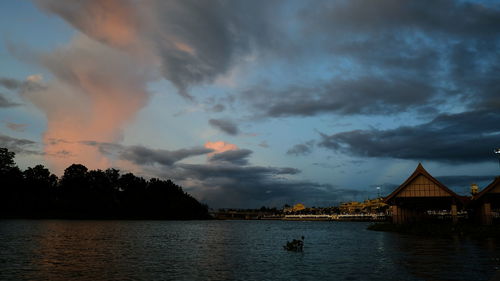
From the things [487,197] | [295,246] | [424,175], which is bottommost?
[295,246]

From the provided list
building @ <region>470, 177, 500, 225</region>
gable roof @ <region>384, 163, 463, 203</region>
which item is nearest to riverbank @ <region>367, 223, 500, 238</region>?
building @ <region>470, 177, 500, 225</region>

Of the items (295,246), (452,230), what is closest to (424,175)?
(452,230)

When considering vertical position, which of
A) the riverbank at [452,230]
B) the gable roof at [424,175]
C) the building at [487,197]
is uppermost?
the gable roof at [424,175]

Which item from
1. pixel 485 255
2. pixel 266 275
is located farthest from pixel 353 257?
pixel 266 275

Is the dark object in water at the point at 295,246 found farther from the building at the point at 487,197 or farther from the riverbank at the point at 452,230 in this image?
the building at the point at 487,197

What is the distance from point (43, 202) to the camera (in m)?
182


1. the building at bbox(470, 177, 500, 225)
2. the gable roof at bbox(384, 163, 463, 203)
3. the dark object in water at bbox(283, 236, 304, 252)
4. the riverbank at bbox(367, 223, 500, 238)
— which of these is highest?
the gable roof at bbox(384, 163, 463, 203)

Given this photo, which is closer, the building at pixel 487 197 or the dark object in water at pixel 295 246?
the dark object in water at pixel 295 246

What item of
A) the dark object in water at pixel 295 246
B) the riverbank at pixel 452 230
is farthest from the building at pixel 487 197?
the dark object in water at pixel 295 246

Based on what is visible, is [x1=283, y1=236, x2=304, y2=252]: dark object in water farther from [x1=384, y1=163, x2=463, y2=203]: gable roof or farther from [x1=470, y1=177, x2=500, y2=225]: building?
[x1=470, y1=177, x2=500, y2=225]: building

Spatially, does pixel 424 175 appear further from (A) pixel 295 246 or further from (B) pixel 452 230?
(A) pixel 295 246

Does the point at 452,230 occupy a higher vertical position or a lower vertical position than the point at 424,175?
lower

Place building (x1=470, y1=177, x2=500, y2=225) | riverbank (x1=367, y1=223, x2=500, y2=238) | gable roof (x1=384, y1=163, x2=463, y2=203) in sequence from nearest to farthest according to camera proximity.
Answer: riverbank (x1=367, y1=223, x2=500, y2=238)
building (x1=470, y1=177, x2=500, y2=225)
gable roof (x1=384, y1=163, x2=463, y2=203)

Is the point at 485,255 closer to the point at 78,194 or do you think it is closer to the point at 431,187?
the point at 431,187
